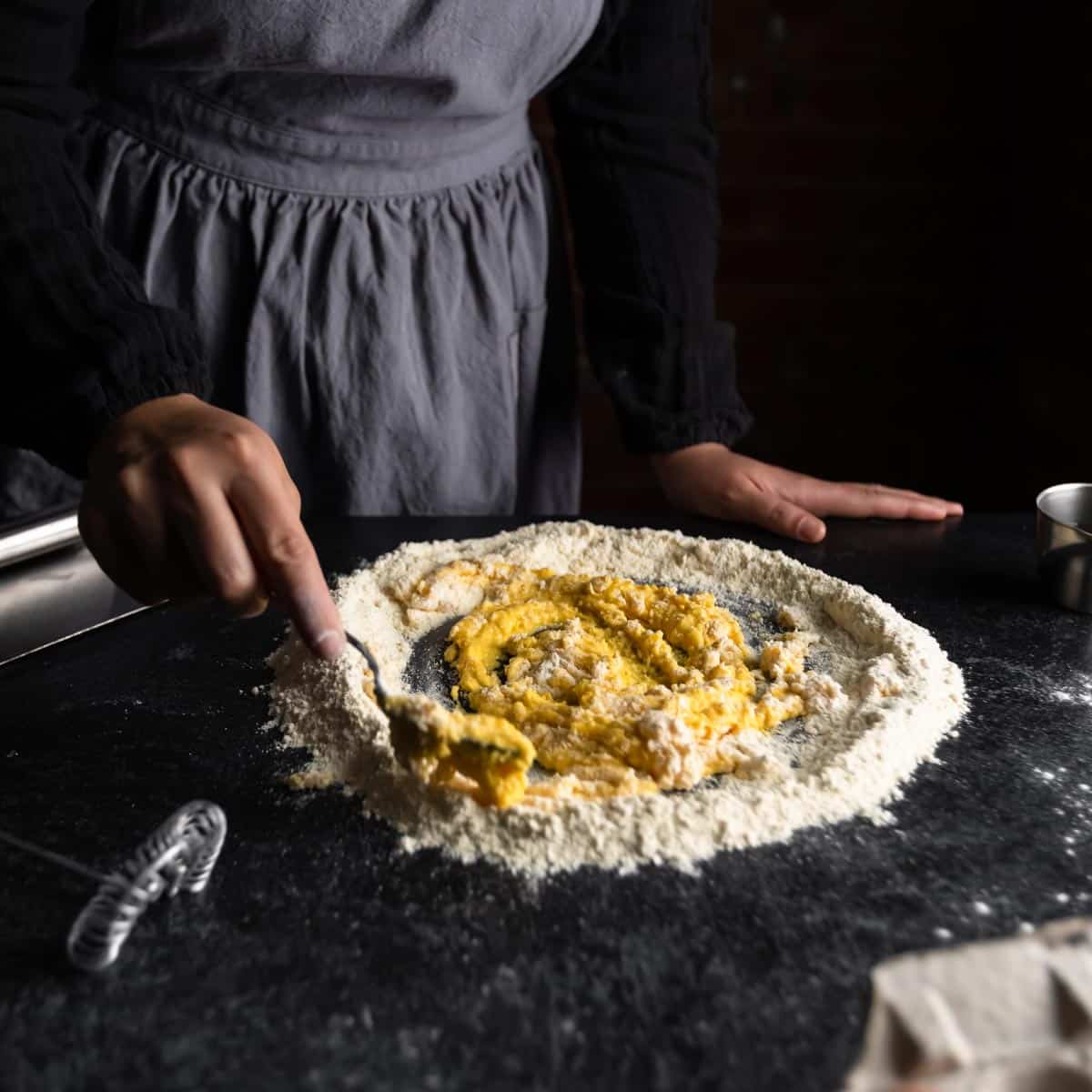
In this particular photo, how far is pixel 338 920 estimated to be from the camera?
517mm

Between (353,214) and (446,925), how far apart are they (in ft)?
2.24

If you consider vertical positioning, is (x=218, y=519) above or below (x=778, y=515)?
above

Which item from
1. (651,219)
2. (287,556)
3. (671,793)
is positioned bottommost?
(671,793)

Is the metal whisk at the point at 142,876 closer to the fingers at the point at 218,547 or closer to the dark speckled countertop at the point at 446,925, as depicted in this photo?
the dark speckled countertop at the point at 446,925

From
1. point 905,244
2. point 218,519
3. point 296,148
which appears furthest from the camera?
point 905,244

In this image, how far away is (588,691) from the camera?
702mm

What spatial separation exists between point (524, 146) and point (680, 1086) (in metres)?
0.92

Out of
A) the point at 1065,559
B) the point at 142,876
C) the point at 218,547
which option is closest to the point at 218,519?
the point at 218,547

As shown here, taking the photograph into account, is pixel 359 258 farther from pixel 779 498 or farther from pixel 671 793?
pixel 671 793

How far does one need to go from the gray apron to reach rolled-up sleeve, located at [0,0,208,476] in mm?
117

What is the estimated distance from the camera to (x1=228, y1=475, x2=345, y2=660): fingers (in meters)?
0.60

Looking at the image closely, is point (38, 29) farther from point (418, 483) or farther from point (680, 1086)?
point (680, 1086)

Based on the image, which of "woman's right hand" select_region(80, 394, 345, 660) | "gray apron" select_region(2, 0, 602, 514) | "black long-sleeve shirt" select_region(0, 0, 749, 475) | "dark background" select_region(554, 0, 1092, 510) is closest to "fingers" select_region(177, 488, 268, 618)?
"woman's right hand" select_region(80, 394, 345, 660)

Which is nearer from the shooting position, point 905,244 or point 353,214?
point 353,214
